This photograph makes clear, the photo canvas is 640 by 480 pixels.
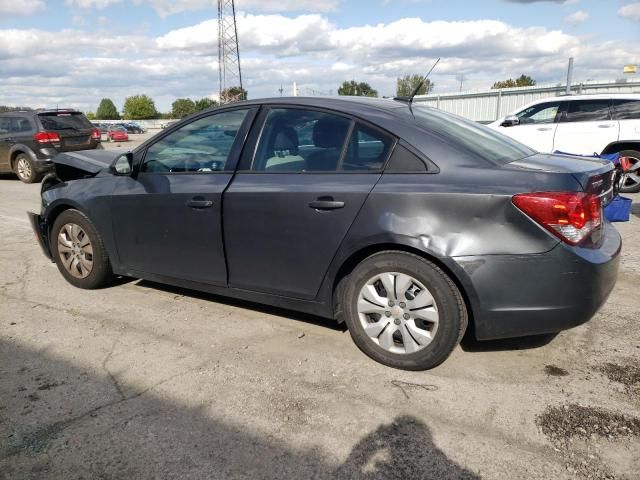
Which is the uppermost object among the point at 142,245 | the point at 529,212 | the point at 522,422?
the point at 529,212

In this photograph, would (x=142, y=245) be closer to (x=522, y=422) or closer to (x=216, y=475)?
(x=216, y=475)

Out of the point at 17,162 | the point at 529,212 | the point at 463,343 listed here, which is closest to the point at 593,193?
the point at 529,212

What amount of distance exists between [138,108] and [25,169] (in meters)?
117

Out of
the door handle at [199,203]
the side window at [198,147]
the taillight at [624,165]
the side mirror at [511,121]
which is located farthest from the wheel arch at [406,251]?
the side mirror at [511,121]

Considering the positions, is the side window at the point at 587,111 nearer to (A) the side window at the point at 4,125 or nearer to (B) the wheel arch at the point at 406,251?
(B) the wheel arch at the point at 406,251

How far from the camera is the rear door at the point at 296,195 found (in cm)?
318

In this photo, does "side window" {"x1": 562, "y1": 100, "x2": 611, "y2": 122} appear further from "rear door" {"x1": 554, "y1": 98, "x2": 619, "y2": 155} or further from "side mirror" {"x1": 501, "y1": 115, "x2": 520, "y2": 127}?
"side mirror" {"x1": 501, "y1": 115, "x2": 520, "y2": 127}

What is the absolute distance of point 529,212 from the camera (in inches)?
108

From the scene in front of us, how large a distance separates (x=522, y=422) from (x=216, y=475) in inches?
60.3

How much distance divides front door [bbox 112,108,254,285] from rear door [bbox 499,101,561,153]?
24.0 ft

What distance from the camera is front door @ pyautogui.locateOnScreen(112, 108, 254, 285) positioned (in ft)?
12.1

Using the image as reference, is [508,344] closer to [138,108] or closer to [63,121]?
[63,121]

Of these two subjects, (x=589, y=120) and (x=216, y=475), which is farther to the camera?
(x=589, y=120)

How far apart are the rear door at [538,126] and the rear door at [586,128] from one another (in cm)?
14
